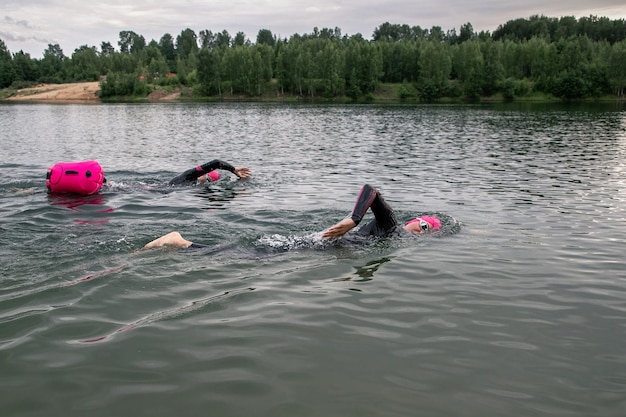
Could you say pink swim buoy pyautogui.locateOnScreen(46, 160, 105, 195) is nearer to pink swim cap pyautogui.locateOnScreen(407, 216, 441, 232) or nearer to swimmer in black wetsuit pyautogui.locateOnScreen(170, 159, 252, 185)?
swimmer in black wetsuit pyautogui.locateOnScreen(170, 159, 252, 185)

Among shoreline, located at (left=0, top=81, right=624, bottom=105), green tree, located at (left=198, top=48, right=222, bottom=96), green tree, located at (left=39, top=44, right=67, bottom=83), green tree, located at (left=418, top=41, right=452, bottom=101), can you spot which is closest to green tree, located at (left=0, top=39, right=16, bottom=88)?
green tree, located at (left=39, top=44, right=67, bottom=83)

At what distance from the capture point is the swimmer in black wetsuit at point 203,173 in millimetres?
16344

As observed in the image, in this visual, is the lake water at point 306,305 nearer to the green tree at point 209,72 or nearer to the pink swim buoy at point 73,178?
the pink swim buoy at point 73,178

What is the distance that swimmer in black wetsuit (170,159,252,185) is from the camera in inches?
643

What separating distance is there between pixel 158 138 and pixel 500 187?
25.3 metres

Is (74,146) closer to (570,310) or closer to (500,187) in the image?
(500,187)

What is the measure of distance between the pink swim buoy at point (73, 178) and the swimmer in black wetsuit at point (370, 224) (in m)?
5.86

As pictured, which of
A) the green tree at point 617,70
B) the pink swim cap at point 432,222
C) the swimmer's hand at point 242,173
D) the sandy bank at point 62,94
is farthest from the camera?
the sandy bank at point 62,94

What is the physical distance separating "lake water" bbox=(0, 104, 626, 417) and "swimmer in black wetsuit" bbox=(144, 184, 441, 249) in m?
0.27

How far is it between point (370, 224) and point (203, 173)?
762 cm

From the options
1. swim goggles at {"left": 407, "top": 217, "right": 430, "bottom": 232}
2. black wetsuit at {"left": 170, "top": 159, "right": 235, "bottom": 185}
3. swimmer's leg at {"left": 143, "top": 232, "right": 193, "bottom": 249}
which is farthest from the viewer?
black wetsuit at {"left": 170, "top": 159, "right": 235, "bottom": 185}

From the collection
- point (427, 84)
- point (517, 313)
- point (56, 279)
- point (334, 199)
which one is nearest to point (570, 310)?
point (517, 313)

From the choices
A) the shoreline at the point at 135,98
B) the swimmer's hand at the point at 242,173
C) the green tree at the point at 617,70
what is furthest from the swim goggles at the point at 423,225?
the green tree at the point at 617,70

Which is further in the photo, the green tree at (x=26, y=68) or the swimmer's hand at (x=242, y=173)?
the green tree at (x=26, y=68)
